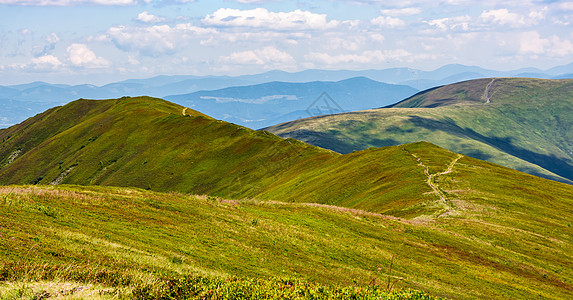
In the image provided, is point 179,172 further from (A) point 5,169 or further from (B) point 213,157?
(A) point 5,169

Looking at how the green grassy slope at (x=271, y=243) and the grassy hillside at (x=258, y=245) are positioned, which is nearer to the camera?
the grassy hillside at (x=258, y=245)

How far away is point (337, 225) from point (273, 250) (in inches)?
549

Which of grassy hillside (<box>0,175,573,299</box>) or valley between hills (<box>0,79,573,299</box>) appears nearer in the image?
valley between hills (<box>0,79,573,299</box>)

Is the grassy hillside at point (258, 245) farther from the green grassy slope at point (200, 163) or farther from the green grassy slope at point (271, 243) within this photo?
the green grassy slope at point (200, 163)

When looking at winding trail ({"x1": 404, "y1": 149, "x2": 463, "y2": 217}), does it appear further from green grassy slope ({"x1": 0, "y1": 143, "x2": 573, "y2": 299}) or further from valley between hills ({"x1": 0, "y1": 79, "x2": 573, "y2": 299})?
green grassy slope ({"x1": 0, "y1": 143, "x2": 573, "y2": 299})

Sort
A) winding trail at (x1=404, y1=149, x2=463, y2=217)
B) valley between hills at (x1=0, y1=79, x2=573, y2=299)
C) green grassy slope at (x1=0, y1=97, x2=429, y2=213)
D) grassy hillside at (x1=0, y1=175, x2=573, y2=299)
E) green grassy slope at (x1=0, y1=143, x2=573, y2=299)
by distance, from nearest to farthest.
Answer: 1. valley between hills at (x1=0, y1=79, x2=573, y2=299)
2. grassy hillside at (x1=0, y1=175, x2=573, y2=299)
3. green grassy slope at (x1=0, y1=143, x2=573, y2=299)
4. winding trail at (x1=404, y1=149, x2=463, y2=217)
5. green grassy slope at (x1=0, y1=97, x2=429, y2=213)

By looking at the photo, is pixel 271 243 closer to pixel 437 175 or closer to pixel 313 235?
pixel 313 235

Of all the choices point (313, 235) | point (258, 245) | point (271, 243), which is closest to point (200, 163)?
point (313, 235)

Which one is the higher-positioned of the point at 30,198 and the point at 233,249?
the point at 30,198

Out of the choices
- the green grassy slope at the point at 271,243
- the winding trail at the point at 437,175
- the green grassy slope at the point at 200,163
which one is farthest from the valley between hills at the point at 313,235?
the green grassy slope at the point at 200,163

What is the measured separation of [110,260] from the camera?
70.9 feet

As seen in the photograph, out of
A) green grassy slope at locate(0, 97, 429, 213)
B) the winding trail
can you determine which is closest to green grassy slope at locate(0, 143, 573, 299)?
the winding trail

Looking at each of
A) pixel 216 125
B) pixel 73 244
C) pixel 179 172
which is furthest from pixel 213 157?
pixel 73 244

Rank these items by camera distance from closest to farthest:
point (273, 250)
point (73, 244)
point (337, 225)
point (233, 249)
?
point (73, 244), point (233, 249), point (273, 250), point (337, 225)
